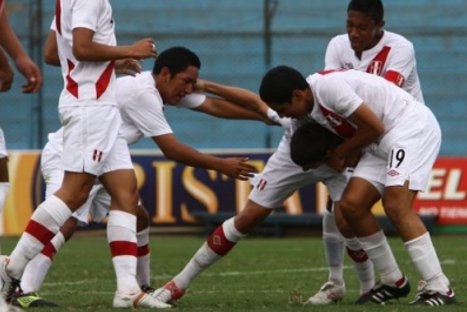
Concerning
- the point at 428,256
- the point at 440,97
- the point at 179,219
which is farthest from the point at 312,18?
the point at 428,256

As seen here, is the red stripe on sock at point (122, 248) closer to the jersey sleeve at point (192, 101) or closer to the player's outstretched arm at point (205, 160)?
the player's outstretched arm at point (205, 160)

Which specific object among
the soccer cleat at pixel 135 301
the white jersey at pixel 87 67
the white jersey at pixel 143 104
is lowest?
the soccer cleat at pixel 135 301

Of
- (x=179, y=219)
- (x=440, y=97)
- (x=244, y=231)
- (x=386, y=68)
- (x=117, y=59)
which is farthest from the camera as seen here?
(x=440, y=97)

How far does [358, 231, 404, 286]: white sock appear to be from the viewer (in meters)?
8.67

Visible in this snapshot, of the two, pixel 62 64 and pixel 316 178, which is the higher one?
pixel 62 64

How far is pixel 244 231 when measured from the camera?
29.7 feet

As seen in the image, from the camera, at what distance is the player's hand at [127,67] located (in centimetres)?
877

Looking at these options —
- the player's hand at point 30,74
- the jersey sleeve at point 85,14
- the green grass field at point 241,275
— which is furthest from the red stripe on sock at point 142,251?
the player's hand at point 30,74

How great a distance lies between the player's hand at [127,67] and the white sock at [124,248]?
3.52 ft

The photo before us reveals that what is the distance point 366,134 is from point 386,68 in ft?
4.49

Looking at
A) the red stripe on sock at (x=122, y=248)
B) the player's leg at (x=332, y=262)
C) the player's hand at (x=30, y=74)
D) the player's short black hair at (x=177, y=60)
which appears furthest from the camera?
the player's leg at (x=332, y=262)

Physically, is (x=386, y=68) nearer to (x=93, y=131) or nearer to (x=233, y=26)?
(x=93, y=131)

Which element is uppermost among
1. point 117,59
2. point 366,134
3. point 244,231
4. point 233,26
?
point 117,59

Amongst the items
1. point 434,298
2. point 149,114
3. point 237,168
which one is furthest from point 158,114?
point 434,298
